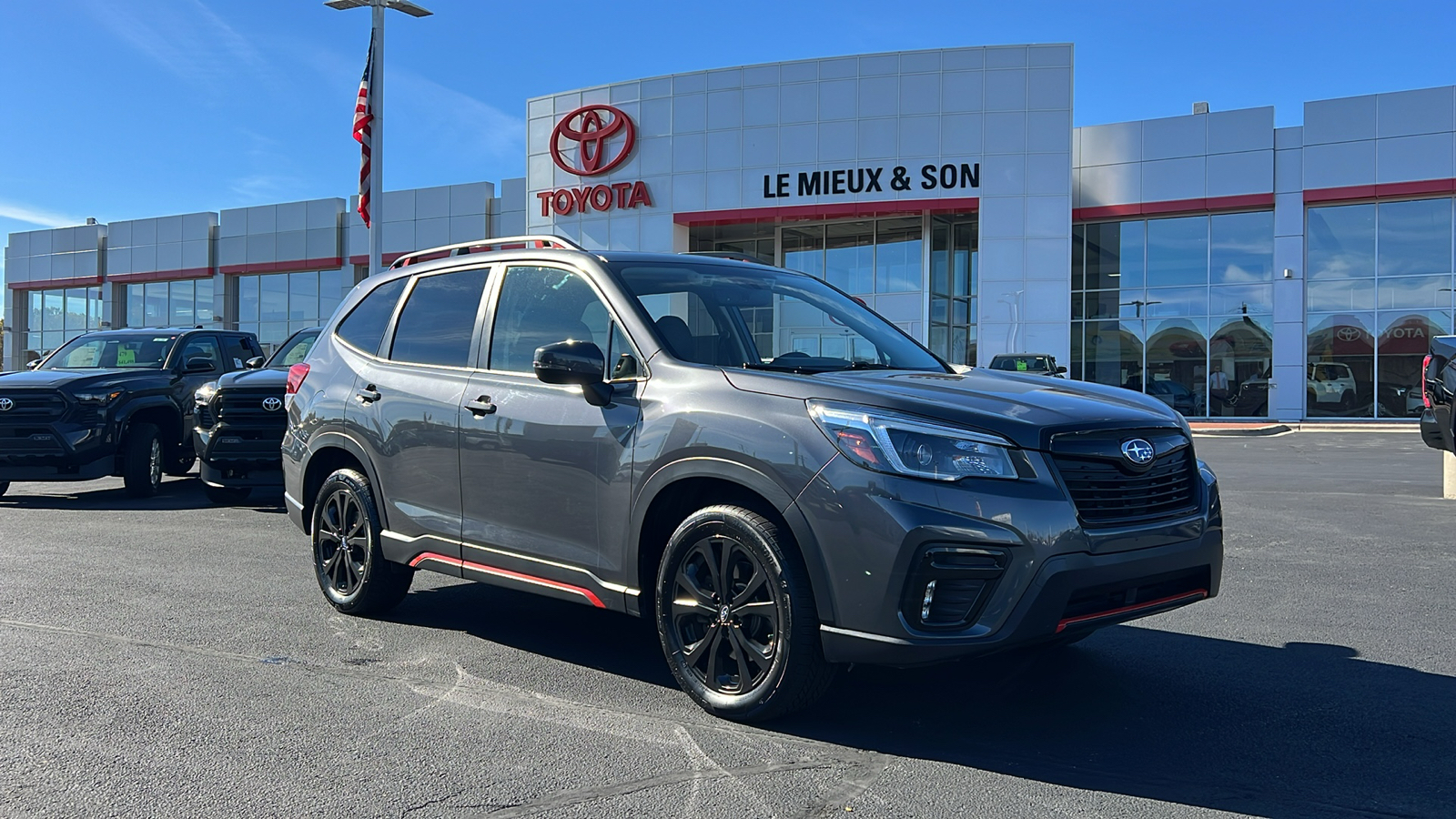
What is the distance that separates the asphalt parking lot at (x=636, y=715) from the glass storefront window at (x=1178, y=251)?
86.5 feet

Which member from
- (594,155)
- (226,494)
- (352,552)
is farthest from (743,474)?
(594,155)

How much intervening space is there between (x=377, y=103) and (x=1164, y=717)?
67.5ft

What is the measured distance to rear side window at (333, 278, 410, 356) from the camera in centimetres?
618

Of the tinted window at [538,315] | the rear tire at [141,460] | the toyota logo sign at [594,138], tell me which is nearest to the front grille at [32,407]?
the rear tire at [141,460]

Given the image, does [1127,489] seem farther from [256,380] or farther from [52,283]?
[52,283]

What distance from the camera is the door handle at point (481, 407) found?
5133 millimetres

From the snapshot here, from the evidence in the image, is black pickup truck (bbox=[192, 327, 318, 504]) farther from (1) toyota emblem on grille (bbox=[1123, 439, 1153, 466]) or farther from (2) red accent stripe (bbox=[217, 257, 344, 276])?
(2) red accent stripe (bbox=[217, 257, 344, 276])

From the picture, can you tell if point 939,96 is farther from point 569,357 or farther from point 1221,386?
point 569,357

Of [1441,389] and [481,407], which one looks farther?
[1441,389]

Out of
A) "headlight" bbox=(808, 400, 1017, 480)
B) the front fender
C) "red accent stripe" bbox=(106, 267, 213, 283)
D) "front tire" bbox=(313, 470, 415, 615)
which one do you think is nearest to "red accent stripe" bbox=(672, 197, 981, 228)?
"red accent stripe" bbox=(106, 267, 213, 283)

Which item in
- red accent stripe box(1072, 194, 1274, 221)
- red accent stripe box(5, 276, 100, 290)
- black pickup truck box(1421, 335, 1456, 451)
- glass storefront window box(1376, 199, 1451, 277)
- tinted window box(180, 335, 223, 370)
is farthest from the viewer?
red accent stripe box(5, 276, 100, 290)

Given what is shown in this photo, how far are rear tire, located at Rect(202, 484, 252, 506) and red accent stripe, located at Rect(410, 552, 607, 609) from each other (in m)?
6.09

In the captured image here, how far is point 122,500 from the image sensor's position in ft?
39.8

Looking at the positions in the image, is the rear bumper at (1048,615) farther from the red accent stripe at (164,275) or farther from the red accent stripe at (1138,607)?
the red accent stripe at (164,275)
